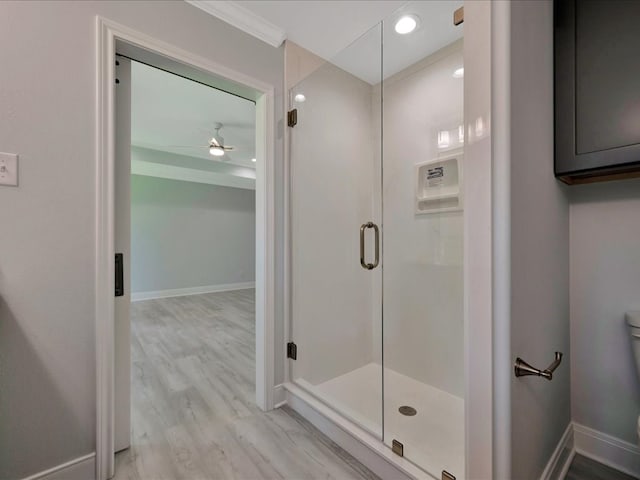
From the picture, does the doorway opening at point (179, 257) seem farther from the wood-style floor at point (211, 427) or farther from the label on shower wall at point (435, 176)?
the label on shower wall at point (435, 176)

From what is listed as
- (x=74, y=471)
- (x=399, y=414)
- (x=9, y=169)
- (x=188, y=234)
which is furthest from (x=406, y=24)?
(x=188, y=234)

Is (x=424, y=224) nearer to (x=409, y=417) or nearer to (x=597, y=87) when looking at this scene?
(x=597, y=87)

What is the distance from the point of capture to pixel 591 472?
1.38 m

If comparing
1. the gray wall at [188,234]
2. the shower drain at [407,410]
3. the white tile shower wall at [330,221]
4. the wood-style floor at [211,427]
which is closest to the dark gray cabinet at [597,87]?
the white tile shower wall at [330,221]

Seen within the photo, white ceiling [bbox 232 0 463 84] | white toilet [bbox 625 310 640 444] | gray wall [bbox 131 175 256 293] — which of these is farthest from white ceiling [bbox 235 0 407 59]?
gray wall [bbox 131 175 256 293]

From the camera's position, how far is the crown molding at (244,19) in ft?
5.21

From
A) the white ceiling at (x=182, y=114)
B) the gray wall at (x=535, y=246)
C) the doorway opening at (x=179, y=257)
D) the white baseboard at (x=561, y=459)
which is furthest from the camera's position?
the white ceiling at (x=182, y=114)

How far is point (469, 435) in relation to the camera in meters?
0.91

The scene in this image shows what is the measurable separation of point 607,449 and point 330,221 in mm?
2004

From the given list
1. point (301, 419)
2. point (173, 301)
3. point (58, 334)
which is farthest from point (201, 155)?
point (301, 419)

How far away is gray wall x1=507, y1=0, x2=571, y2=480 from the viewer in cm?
90

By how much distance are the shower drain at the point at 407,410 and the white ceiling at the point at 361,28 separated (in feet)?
7.77

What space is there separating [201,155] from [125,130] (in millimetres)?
3486

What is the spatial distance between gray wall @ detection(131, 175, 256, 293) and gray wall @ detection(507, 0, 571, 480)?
234 inches
